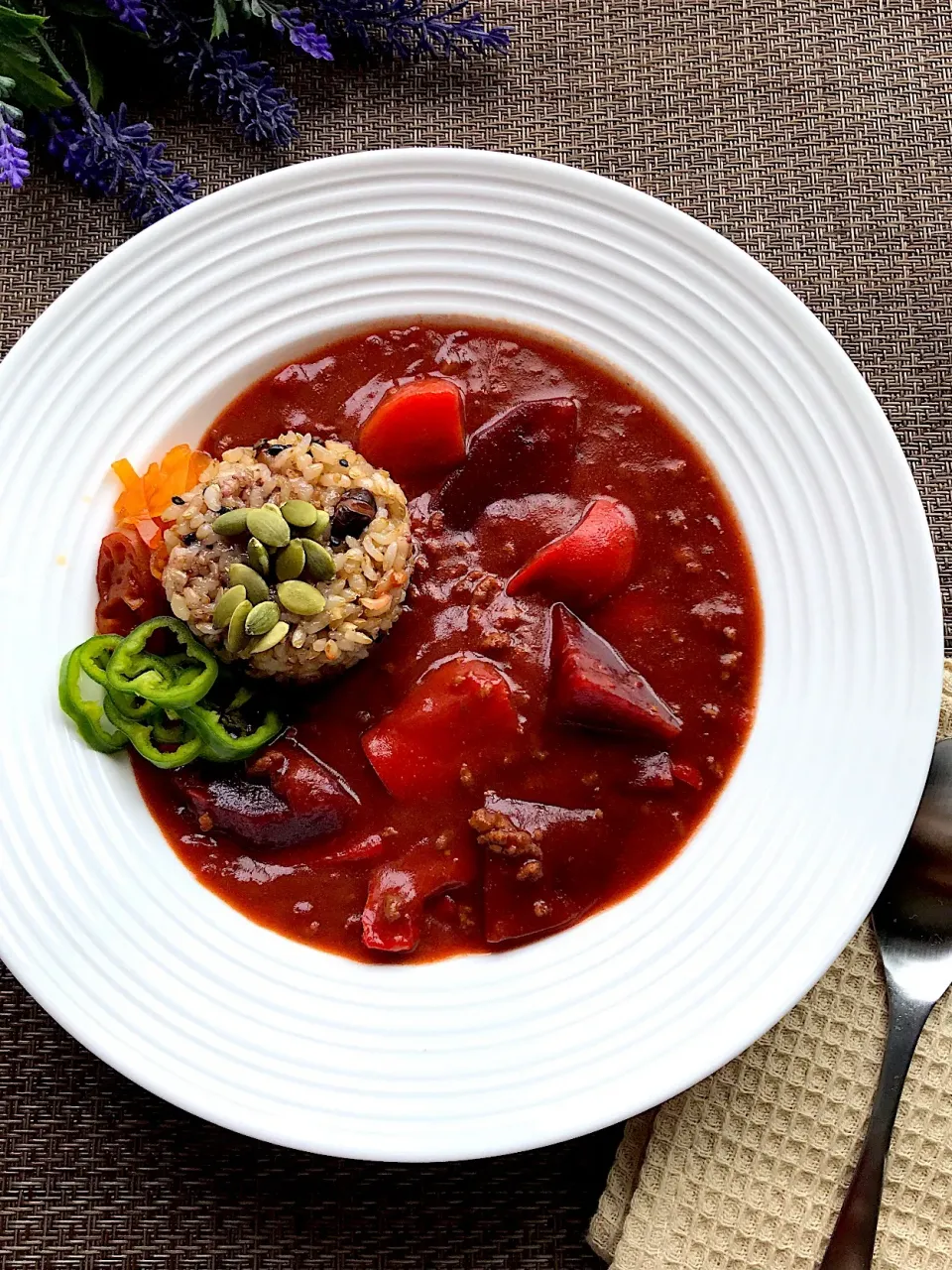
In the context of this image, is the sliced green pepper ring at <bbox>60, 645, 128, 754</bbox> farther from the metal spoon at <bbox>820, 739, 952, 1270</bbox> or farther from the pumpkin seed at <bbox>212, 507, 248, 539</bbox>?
the metal spoon at <bbox>820, 739, 952, 1270</bbox>

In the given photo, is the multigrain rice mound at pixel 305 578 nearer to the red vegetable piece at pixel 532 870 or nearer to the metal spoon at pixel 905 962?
the red vegetable piece at pixel 532 870

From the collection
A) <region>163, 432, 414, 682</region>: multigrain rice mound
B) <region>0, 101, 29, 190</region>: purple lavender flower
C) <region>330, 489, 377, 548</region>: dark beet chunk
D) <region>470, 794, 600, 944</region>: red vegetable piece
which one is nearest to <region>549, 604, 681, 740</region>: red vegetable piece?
<region>470, 794, 600, 944</region>: red vegetable piece

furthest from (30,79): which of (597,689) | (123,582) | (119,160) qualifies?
(597,689)

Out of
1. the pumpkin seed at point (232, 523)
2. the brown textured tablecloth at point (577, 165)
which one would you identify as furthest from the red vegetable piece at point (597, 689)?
the brown textured tablecloth at point (577, 165)

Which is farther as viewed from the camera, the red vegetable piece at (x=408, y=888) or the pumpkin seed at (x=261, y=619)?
the red vegetable piece at (x=408, y=888)

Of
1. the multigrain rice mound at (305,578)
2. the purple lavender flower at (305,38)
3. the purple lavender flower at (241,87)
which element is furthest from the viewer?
the purple lavender flower at (241,87)

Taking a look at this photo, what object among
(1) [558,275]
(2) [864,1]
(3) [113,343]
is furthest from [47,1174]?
(2) [864,1]
